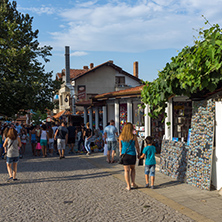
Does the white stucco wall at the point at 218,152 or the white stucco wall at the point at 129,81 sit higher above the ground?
the white stucco wall at the point at 129,81

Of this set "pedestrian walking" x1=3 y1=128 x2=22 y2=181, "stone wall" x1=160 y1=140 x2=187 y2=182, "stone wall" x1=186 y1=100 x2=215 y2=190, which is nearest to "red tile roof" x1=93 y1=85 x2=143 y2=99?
"stone wall" x1=160 y1=140 x2=187 y2=182

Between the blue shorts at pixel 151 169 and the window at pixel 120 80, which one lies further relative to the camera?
the window at pixel 120 80

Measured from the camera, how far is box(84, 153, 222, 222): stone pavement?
18.3 feet

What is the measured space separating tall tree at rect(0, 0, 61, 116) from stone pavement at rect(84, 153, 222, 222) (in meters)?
13.2

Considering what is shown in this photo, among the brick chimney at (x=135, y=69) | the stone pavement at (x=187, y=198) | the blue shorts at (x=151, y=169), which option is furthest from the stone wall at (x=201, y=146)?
the brick chimney at (x=135, y=69)

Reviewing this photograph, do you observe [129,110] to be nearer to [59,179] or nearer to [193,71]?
[59,179]

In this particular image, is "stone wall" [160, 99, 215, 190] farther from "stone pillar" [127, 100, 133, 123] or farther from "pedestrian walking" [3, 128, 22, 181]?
"stone pillar" [127, 100, 133, 123]

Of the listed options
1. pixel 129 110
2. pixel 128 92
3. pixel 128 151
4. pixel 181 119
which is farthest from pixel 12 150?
pixel 129 110

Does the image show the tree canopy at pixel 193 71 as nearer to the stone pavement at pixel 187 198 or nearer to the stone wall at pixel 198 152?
the stone wall at pixel 198 152

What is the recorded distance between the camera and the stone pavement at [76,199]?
558 centimetres

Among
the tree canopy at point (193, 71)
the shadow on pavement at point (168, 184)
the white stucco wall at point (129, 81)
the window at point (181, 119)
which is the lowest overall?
the shadow on pavement at point (168, 184)

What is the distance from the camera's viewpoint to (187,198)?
6.63 m

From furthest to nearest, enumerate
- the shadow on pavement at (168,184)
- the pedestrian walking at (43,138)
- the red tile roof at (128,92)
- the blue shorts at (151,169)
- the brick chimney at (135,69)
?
the brick chimney at (135,69)
the pedestrian walking at (43,138)
the red tile roof at (128,92)
the shadow on pavement at (168,184)
the blue shorts at (151,169)

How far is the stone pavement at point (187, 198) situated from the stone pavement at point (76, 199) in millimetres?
195
